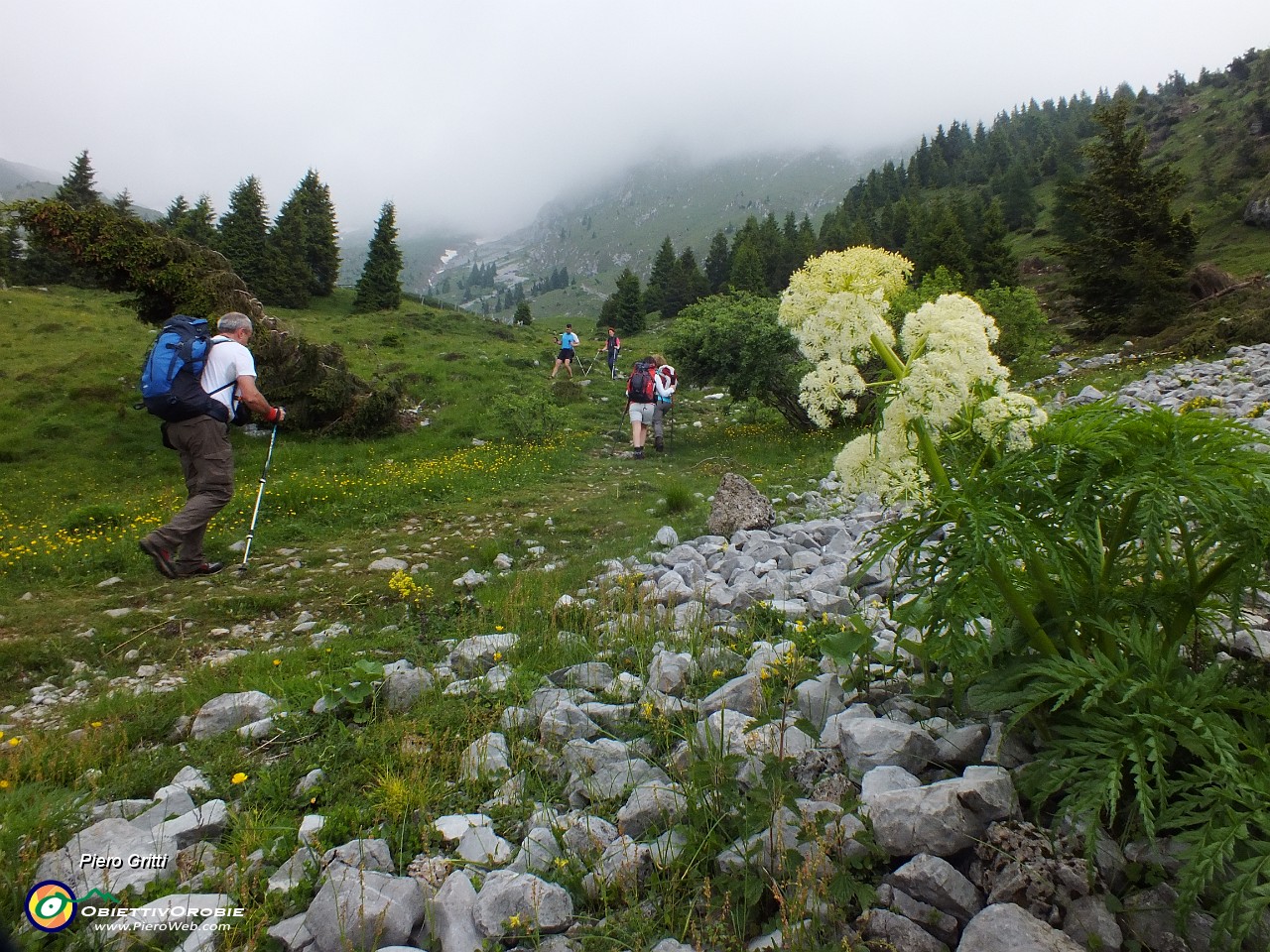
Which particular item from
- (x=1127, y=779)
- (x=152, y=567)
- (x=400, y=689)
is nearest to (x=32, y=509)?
(x=152, y=567)

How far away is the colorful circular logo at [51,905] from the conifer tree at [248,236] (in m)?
57.9

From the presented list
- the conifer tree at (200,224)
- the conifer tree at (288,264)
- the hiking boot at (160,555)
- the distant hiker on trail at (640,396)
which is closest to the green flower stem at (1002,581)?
the hiking boot at (160,555)

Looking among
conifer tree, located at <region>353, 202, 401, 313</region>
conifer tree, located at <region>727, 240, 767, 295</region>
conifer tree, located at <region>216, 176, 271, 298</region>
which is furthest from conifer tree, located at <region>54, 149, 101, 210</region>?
conifer tree, located at <region>727, 240, 767, 295</region>

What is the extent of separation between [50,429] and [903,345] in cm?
2101

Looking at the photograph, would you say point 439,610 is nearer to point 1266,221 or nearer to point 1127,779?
point 1127,779

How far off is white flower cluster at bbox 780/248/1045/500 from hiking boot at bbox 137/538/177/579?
315 inches

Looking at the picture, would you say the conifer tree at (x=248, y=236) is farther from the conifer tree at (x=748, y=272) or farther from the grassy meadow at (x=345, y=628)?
the conifer tree at (x=748, y=272)

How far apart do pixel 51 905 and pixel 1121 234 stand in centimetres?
3697

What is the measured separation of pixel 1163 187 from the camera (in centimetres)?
2769

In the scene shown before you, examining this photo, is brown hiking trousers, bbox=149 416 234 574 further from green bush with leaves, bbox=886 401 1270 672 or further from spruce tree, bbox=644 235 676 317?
spruce tree, bbox=644 235 676 317

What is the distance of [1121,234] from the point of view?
91.3 ft

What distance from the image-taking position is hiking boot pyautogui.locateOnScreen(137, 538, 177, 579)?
7.62 meters

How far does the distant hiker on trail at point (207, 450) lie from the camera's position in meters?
7.90

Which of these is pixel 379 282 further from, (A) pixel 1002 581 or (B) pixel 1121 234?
(A) pixel 1002 581
